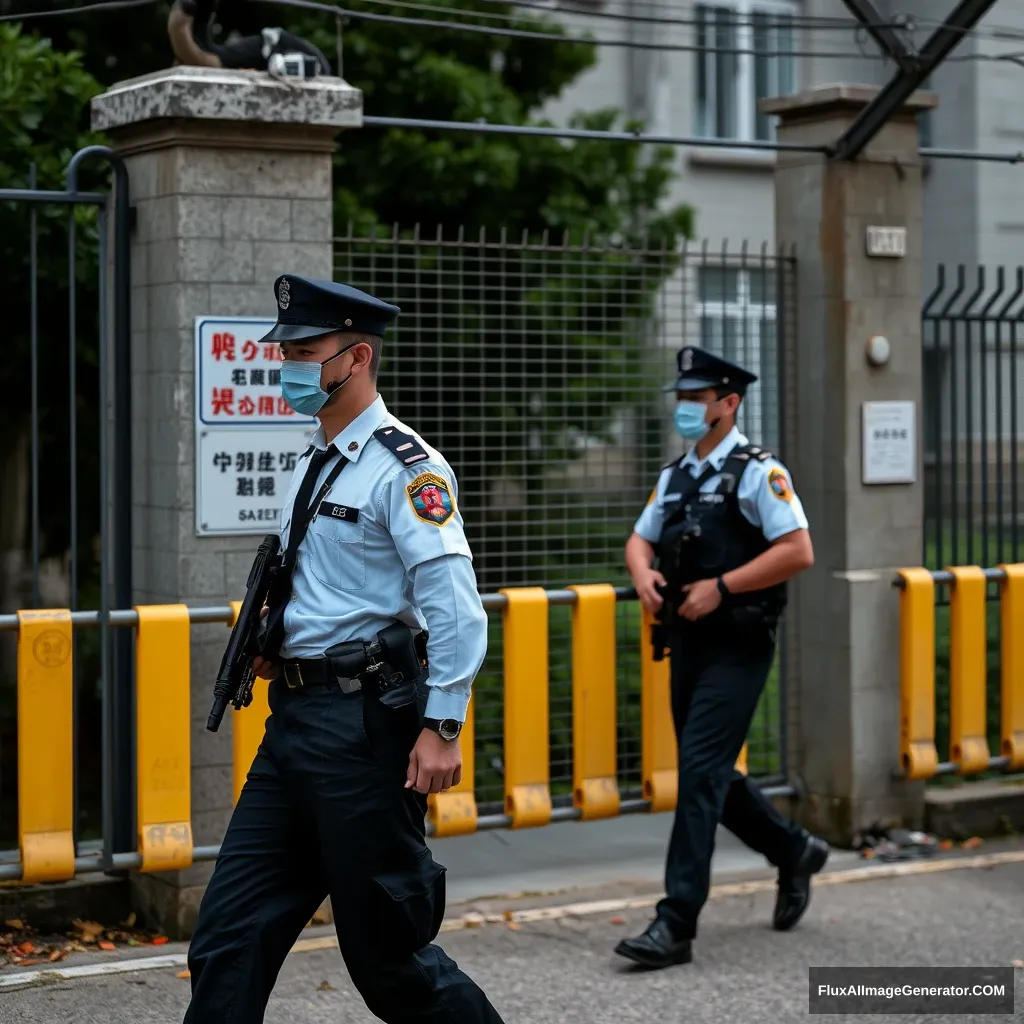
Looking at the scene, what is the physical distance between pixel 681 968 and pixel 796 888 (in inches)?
27.1

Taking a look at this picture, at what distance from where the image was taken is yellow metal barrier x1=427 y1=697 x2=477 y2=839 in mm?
6375

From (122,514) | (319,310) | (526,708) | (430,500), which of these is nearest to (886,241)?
(526,708)

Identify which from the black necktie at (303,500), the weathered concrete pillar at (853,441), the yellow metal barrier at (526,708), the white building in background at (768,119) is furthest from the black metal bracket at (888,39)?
the white building in background at (768,119)

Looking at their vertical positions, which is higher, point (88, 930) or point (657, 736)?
point (657, 736)

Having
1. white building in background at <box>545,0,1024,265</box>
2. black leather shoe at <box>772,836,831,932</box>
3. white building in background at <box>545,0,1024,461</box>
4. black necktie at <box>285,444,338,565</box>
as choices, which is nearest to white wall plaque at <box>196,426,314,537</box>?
black necktie at <box>285,444,338,565</box>

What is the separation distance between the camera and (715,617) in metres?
5.98

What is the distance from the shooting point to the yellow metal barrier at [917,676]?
297 inches

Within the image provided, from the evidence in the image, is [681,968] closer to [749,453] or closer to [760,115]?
[749,453]

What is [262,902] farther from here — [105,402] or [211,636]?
[105,402]

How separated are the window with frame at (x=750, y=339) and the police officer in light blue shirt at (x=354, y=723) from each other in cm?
370

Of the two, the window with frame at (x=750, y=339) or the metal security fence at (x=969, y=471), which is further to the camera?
the metal security fence at (x=969, y=471)

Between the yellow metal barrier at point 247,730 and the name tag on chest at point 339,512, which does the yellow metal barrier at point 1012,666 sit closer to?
the yellow metal barrier at point 247,730

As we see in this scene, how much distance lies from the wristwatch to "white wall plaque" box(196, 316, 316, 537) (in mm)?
2451

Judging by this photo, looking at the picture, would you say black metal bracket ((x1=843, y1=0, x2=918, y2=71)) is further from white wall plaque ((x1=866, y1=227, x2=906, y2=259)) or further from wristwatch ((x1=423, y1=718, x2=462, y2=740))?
wristwatch ((x1=423, y1=718, x2=462, y2=740))
